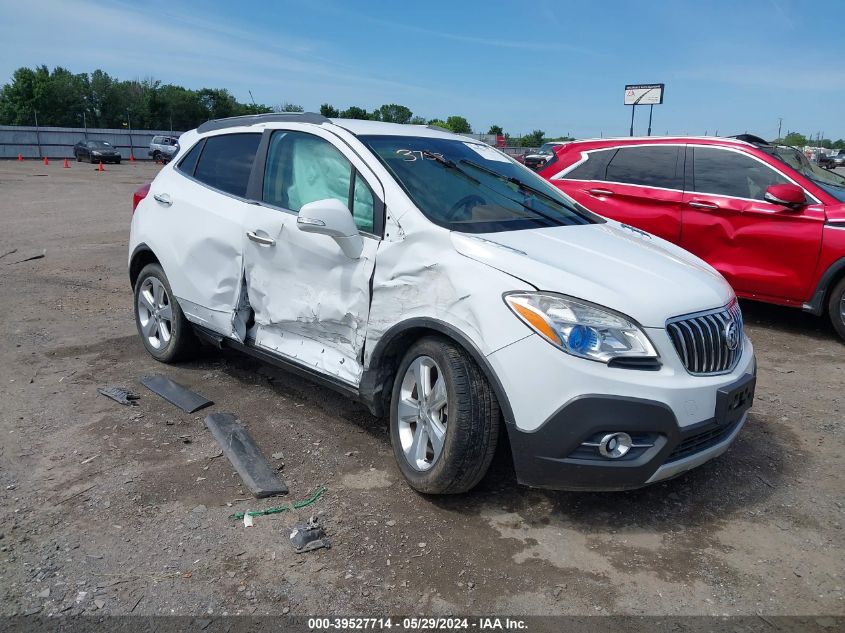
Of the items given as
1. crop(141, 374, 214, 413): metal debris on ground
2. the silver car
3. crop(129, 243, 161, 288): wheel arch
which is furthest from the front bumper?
the silver car

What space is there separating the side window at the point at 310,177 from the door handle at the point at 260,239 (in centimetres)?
22

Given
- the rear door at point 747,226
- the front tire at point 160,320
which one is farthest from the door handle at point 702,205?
the front tire at point 160,320

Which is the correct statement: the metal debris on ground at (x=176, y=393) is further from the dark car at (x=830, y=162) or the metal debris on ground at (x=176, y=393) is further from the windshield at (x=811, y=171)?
the dark car at (x=830, y=162)

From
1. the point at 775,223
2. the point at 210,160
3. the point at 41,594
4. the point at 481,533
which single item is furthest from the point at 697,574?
the point at 775,223

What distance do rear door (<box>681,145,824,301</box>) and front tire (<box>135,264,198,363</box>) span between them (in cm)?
491

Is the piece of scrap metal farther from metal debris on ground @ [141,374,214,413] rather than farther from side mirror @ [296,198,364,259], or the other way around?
side mirror @ [296,198,364,259]

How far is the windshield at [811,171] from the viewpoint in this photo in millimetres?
6546

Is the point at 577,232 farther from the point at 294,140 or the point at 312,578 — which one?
the point at 312,578

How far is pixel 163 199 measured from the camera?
5.12 m

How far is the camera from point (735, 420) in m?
3.29

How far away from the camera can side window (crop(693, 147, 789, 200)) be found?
6.64m

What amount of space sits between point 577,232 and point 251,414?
7.67ft

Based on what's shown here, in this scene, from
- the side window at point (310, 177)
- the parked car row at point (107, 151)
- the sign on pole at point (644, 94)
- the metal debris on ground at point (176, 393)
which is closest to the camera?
the side window at point (310, 177)

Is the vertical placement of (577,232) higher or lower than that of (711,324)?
higher
